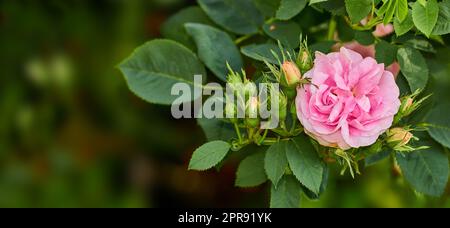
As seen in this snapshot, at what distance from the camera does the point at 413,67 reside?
2.54ft

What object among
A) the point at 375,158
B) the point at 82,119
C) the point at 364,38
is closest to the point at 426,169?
the point at 375,158

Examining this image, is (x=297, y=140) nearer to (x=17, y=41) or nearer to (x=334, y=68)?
(x=334, y=68)

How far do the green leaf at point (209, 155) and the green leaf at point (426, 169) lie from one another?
20cm

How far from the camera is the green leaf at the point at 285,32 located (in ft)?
2.69

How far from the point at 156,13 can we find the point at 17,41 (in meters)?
0.32

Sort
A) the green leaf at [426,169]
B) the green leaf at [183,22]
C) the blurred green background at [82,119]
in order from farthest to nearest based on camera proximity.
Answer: the blurred green background at [82,119] < the green leaf at [183,22] < the green leaf at [426,169]

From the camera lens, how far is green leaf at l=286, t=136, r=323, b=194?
2.39 feet

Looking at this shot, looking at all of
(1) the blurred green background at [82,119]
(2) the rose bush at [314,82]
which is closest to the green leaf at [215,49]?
(2) the rose bush at [314,82]

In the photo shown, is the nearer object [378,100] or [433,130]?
[378,100]

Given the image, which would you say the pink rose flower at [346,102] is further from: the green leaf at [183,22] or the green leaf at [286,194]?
the green leaf at [183,22]

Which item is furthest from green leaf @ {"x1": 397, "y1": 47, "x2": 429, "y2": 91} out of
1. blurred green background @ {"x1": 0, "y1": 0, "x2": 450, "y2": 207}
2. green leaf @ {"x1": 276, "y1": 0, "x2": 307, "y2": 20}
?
blurred green background @ {"x1": 0, "y1": 0, "x2": 450, "y2": 207}
